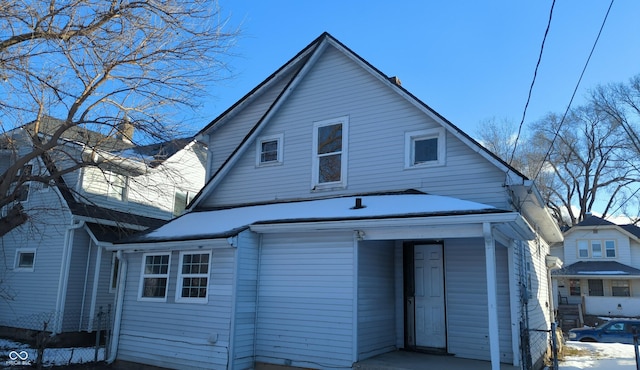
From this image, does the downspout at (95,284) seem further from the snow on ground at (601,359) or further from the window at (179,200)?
the snow on ground at (601,359)

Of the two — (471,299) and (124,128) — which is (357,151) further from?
(124,128)

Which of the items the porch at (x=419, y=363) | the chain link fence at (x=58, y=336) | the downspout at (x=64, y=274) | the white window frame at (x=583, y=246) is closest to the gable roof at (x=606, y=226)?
the white window frame at (x=583, y=246)

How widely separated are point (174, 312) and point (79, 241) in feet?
21.7

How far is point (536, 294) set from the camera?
12.3m

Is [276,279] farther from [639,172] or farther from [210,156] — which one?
[639,172]

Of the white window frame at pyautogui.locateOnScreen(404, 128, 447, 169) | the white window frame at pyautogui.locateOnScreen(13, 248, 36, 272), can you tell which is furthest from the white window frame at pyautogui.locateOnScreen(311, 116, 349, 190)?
the white window frame at pyautogui.locateOnScreen(13, 248, 36, 272)

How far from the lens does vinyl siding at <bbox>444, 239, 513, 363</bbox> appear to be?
29.2ft

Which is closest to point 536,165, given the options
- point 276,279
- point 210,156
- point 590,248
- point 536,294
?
point 590,248

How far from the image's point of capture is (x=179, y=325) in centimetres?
996

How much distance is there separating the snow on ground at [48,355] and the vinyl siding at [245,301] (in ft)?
15.0

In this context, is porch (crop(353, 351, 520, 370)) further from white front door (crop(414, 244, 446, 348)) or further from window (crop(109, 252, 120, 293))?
window (crop(109, 252, 120, 293))

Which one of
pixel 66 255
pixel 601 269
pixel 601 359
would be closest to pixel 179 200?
pixel 66 255

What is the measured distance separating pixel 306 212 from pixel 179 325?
368cm

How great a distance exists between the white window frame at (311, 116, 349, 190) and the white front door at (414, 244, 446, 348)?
2.48 m
